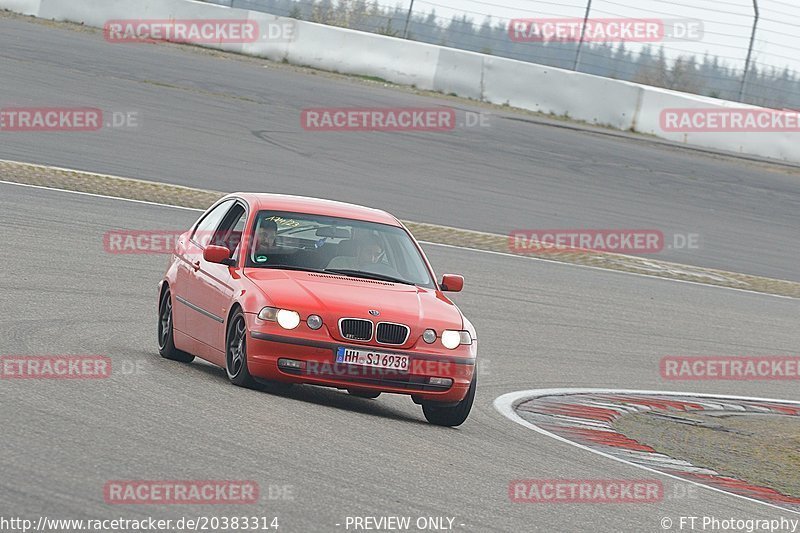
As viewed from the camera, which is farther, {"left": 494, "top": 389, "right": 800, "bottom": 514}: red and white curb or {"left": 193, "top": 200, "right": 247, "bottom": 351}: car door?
{"left": 193, "top": 200, "right": 247, "bottom": 351}: car door

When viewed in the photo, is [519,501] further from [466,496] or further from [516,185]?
[516,185]

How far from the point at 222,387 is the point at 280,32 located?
70.2 feet

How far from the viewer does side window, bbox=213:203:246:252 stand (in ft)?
34.4

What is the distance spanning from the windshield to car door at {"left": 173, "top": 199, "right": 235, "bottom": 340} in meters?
0.66

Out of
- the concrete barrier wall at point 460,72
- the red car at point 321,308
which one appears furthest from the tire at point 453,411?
the concrete barrier wall at point 460,72

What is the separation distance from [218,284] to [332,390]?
1.21 metres

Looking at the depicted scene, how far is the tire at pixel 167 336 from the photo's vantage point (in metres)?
10.7

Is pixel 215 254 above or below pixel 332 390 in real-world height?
above
